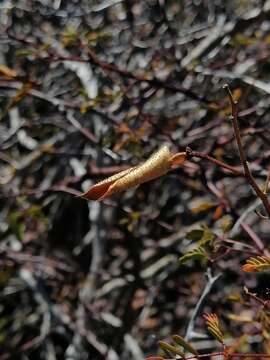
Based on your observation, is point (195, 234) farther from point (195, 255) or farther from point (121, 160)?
point (121, 160)

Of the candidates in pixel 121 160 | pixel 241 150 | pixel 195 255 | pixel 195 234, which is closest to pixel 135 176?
pixel 241 150

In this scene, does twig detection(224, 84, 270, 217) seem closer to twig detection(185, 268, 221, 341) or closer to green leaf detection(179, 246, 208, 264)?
green leaf detection(179, 246, 208, 264)

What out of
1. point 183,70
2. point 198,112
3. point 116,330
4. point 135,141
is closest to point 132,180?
point 135,141

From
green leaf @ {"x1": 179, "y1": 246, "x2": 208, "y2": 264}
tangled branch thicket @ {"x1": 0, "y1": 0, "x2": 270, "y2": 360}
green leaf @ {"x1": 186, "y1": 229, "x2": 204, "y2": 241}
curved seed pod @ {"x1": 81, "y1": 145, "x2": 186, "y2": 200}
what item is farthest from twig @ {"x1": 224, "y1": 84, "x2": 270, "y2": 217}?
tangled branch thicket @ {"x1": 0, "y1": 0, "x2": 270, "y2": 360}

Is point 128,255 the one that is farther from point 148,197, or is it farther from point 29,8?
Result: point 29,8

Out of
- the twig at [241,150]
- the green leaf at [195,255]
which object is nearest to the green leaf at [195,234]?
the green leaf at [195,255]
